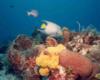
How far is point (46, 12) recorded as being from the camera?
5100 centimetres

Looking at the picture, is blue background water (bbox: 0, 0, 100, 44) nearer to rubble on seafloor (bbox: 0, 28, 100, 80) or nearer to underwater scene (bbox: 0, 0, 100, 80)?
underwater scene (bbox: 0, 0, 100, 80)

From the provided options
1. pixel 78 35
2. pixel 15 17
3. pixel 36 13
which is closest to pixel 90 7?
pixel 15 17

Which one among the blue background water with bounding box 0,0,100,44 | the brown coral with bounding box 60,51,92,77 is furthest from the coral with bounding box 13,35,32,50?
the blue background water with bounding box 0,0,100,44

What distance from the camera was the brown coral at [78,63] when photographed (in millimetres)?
5047

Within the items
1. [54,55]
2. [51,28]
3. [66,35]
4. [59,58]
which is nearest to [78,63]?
[59,58]

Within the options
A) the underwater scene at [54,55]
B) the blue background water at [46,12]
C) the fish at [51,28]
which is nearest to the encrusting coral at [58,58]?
the underwater scene at [54,55]

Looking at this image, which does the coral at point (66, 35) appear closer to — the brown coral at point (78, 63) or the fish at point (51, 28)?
the fish at point (51, 28)

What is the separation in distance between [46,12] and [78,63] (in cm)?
4631

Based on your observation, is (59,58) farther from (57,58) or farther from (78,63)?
(78,63)

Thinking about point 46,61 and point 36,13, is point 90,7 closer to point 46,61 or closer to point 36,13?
point 36,13

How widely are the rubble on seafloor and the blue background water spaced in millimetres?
29890

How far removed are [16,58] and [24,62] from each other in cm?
30

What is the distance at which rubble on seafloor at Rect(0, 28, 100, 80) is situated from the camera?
5102mm

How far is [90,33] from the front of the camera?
7297mm
